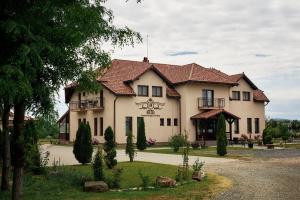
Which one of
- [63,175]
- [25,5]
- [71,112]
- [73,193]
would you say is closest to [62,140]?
[71,112]

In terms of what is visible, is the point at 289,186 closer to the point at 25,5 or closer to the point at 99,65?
the point at 99,65

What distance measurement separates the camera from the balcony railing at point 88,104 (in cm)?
4445

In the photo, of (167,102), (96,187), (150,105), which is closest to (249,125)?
(167,102)

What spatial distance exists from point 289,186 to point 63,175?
801 centimetres

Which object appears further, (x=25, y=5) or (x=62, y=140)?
(x=62, y=140)

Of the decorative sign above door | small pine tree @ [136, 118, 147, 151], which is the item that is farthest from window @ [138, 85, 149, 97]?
small pine tree @ [136, 118, 147, 151]

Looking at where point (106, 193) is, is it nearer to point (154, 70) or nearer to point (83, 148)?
point (83, 148)

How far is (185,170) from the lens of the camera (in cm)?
1711

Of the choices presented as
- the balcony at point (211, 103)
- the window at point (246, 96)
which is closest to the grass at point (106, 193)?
the balcony at point (211, 103)

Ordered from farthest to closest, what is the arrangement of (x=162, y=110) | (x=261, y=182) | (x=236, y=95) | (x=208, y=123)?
(x=236, y=95), (x=208, y=123), (x=162, y=110), (x=261, y=182)

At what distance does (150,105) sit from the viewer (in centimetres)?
4488

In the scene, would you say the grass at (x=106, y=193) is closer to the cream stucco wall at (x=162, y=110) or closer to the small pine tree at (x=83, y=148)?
the small pine tree at (x=83, y=148)

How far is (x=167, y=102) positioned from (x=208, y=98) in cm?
483

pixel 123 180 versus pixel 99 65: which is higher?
pixel 99 65
